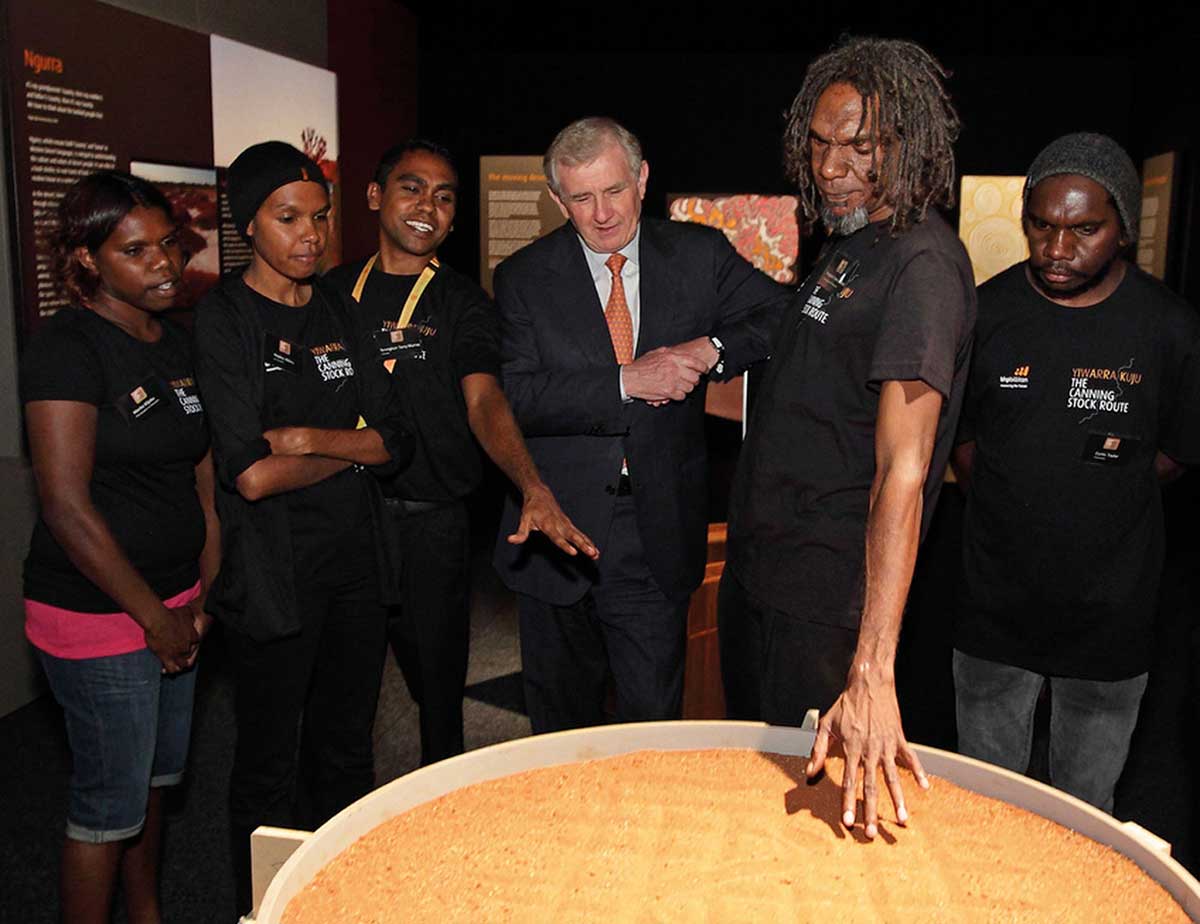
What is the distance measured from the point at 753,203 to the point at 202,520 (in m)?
6.44

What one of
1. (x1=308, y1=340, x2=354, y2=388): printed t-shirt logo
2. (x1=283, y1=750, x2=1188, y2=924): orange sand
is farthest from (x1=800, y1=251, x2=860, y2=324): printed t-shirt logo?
(x1=308, y1=340, x2=354, y2=388): printed t-shirt logo

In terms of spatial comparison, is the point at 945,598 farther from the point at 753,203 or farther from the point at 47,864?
the point at 47,864

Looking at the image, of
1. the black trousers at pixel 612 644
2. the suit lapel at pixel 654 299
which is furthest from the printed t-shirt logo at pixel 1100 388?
the black trousers at pixel 612 644

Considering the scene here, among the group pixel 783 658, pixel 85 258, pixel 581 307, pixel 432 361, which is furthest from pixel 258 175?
pixel 783 658

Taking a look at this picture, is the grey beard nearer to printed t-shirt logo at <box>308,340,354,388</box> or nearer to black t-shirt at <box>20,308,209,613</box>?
printed t-shirt logo at <box>308,340,354,388</box>

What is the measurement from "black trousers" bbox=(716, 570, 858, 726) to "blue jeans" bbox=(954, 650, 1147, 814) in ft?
1.88

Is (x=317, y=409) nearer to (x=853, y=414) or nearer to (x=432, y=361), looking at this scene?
(x=432, y=361)

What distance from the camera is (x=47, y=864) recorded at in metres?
3.04

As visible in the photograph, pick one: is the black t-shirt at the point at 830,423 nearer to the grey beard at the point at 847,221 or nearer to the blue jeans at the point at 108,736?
the grey beard at the point at 847,221

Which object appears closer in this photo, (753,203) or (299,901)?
(299,901)

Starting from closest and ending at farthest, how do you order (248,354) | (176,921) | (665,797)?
(665,797)
(248,354)
(176,921)

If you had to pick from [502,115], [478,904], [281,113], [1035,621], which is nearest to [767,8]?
[502,115]

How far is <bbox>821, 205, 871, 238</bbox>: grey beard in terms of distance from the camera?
1.96m

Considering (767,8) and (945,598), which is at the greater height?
(767,8)
